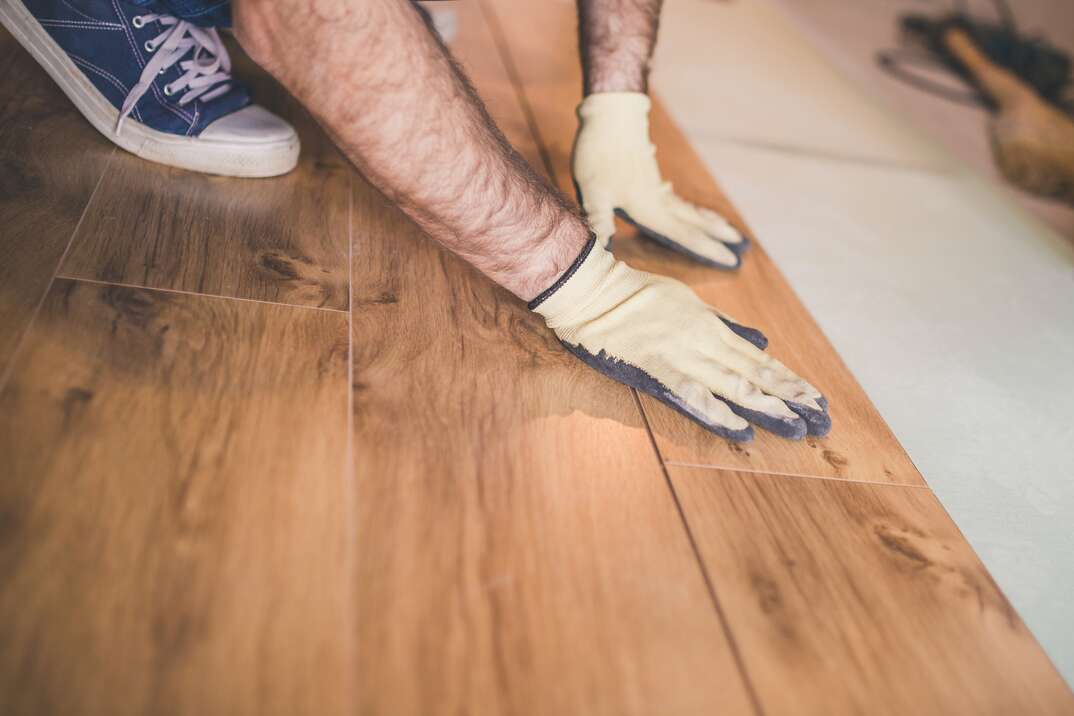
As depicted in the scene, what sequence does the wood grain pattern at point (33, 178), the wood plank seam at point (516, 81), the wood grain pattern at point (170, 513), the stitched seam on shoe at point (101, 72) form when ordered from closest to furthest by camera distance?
the wood grain pattern at point (170, 513), the wood grain pattern at point (33, 178), the stitched seam on shoe at point (101, 72), the wood plank seam at point (516, 81)

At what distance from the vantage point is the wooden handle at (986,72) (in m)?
2.30

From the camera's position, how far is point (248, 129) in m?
1.04

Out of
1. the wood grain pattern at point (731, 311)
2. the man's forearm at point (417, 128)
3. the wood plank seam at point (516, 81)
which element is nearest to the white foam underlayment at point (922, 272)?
the wood grain pattern at point (731, 311)

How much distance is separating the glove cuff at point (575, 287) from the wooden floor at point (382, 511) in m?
0.05

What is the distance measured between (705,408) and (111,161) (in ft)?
2.84

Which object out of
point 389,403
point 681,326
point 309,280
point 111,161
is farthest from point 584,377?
point 111,161

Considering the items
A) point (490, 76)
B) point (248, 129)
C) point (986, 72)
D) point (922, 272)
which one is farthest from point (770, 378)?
point (986, 72)

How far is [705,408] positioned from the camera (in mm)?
838

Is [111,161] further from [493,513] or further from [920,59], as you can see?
[920,59]

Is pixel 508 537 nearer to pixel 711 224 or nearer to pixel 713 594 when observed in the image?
pixel 713 594

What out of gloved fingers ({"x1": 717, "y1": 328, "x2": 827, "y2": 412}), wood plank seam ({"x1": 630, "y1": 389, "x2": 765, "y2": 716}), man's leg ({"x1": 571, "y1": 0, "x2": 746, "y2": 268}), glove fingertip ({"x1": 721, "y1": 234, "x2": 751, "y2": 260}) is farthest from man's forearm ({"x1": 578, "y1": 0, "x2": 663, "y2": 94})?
wood plank seam ({"x1": 630, "y1": 389, "x2": 765, "y2": 716})

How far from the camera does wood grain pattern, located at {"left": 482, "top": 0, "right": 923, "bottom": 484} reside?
0.85 metres

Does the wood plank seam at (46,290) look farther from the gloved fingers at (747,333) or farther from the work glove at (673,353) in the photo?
the gloved fingers at (747,333)

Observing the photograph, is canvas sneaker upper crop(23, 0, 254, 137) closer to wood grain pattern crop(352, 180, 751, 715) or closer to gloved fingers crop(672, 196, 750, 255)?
wood grain pattern crop(352, 180, 751, 715)
